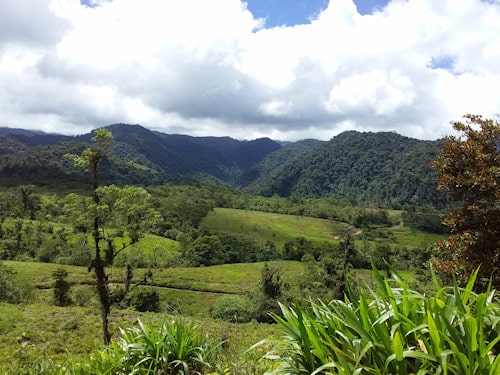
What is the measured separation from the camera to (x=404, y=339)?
3.24 meters

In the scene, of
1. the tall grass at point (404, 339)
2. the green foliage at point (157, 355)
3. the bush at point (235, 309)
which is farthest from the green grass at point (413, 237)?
the tall grass at point (404, 339)

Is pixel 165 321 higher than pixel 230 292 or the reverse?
higher

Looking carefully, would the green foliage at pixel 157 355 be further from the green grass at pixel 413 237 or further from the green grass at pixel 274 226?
the green grass at pixel 413 237

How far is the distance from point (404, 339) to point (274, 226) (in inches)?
5818

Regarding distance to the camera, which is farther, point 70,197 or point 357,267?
point 357,267

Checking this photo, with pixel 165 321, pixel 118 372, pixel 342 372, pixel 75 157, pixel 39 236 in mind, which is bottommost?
pixel 39 236

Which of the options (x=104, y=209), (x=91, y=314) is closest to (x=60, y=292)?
(x=91, y=314)

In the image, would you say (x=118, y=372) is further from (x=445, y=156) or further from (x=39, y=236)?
(x=39, y=236)

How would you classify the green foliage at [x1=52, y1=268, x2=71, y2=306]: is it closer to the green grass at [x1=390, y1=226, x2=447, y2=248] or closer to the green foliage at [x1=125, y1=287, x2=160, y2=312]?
the green foliage at [x1=125, y1=287, x2=160, y2=312]

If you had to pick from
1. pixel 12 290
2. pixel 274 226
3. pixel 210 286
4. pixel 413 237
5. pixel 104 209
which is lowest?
pixel 210 286

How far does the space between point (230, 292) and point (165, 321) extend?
77.7 m

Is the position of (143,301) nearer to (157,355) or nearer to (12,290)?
(12,290)

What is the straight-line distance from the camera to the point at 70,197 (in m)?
15.1

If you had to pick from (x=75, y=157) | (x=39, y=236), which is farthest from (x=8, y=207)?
(x=75, y=157)
